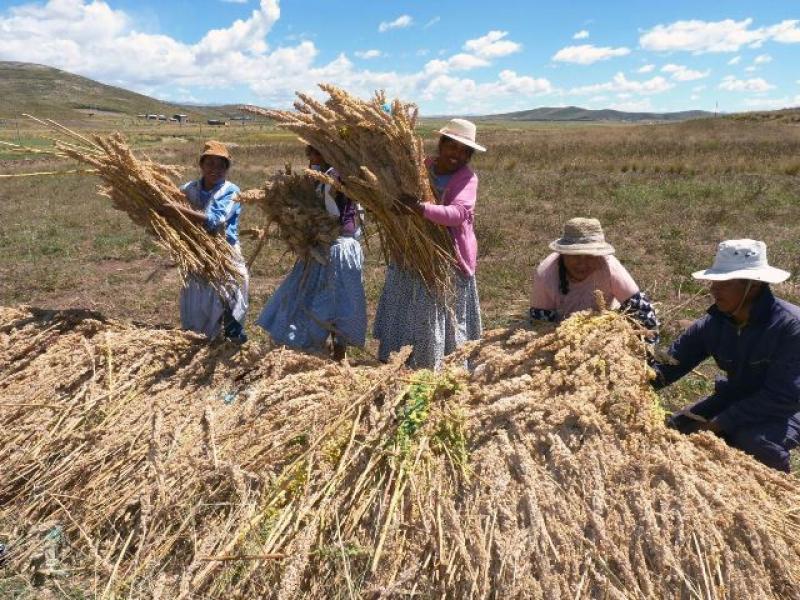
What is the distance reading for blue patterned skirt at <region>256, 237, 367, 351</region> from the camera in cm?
348

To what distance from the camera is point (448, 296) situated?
130 inches

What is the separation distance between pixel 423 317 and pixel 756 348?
5.32 feet

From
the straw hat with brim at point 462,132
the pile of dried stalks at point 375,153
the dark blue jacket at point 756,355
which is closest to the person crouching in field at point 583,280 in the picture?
the dark blue jacket at point 756,355

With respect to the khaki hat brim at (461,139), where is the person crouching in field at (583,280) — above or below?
below

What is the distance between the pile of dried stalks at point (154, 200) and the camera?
301cm

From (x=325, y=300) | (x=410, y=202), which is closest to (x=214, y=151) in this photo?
(x=325, y=300)

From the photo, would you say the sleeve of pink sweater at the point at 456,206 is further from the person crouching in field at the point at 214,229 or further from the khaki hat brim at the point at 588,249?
the person crouching in field at the point at 214,229

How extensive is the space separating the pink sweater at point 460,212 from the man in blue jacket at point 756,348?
1.15 m

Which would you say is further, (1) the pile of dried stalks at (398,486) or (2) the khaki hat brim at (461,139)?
(2) the khaki hat brim at (461,139)

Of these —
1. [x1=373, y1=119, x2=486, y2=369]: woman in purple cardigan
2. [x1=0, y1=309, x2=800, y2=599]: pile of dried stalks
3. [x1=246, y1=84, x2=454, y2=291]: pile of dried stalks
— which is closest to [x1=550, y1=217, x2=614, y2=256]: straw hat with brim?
[x1=0, y1=309, x2=800, y2=599]: pile of dried stalks

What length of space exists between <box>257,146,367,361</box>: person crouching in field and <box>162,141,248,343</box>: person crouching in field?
0.32 metres

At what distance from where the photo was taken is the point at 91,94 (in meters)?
130

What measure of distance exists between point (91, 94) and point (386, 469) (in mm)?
151669

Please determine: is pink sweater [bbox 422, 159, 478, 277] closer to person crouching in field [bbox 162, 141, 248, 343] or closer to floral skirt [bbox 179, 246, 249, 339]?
person crouching in field [bbox 162, 141, 248, 343]
